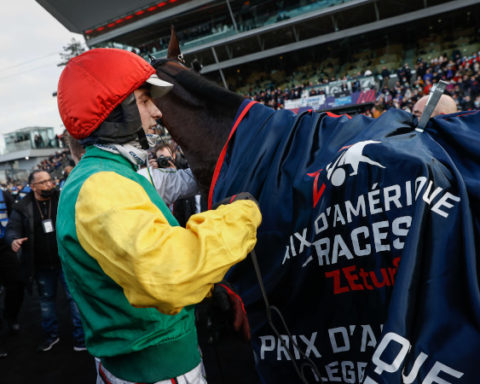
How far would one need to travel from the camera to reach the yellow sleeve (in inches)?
33.6

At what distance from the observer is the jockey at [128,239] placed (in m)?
0.87

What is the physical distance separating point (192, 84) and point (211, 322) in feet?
5.08

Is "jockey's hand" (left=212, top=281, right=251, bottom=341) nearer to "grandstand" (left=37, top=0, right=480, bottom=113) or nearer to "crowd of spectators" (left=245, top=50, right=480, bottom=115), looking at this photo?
"crowd of spectators" (left=245, top=50, right=480, bottom=115)

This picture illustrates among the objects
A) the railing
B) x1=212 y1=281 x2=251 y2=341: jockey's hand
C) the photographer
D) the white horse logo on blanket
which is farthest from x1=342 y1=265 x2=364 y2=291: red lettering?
the railing

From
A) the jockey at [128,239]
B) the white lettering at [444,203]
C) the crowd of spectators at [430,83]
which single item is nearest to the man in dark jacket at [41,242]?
the jockey at [128,239]

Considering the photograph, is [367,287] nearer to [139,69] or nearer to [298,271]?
→ [298,271]

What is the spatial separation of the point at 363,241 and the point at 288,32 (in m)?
24.8

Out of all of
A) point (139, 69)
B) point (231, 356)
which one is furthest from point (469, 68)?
point (139, 69)

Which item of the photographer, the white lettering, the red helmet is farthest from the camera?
the photographer

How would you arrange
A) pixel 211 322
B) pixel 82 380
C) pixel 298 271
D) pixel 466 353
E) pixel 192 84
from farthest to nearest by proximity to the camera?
pixel 82 380 → pixel 192 84 → pixel 298 271 → pixel 211 322 → pixel 466 353

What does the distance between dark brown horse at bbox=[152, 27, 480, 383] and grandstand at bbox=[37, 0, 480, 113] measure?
16738mm

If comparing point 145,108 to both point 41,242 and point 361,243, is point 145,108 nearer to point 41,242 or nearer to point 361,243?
point 361,243

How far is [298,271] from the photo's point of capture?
163cm

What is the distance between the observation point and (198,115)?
2248 mm
